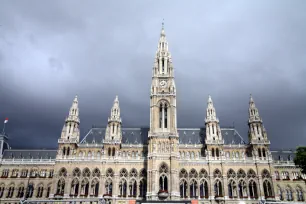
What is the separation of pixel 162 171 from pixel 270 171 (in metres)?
27.3

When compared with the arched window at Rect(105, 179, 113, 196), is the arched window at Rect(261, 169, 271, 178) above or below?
above

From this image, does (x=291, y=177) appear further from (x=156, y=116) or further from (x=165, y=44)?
(x=165, y=44)

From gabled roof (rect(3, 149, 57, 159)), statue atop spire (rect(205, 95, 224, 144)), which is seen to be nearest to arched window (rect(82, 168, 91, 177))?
gabled roof (rect(3, 149, 57, 159))

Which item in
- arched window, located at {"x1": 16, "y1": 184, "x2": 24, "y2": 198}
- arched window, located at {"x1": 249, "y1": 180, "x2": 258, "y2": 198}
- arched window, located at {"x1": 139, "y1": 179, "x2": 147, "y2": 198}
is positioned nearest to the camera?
arched window, located at {"x1": 249, "y1": 180, "x2": 258, "y2": 198}

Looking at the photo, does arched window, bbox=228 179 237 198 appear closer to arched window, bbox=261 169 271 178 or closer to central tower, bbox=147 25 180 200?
arched window, bbox=261 169 271 178

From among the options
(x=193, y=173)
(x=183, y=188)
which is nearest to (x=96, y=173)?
(x=183, y=188)

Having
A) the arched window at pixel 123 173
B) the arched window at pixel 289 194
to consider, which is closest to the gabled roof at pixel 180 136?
the arched window at pixel 123 173

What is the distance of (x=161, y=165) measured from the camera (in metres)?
63.8

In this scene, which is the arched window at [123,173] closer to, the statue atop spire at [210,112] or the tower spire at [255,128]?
the statue atop spire at [210,112]

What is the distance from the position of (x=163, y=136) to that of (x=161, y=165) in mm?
7312

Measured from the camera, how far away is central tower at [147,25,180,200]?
201 feet

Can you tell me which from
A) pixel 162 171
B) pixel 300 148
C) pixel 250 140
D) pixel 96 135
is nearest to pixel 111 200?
pixel 162 171

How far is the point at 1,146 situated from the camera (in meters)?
78.6

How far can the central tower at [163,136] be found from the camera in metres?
61.3
